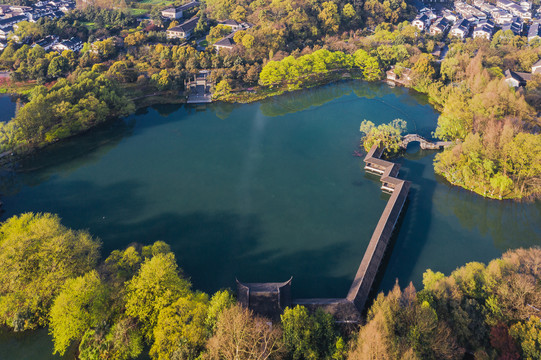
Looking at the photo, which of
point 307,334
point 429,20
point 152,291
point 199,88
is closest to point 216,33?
point 199,88

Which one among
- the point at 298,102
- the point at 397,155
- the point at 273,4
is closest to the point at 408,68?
the point at 298,102

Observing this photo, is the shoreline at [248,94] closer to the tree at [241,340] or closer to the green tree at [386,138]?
the green tree at [386,138]

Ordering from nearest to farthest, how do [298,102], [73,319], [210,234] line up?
1. [73,319]
2. [210,234]
3. [298,102]

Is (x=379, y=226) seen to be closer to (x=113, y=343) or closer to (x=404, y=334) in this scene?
(x=404, y=334)

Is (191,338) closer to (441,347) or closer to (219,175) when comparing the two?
(441,347)

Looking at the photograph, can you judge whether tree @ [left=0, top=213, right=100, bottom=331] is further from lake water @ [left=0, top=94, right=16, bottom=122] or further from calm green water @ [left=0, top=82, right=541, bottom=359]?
lake water @ [left=0, top=94, right=16, bottom=122]

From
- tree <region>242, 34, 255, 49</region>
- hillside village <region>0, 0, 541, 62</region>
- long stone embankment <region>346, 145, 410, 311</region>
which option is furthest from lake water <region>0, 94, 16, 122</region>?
long stone embankment <region>346, 145, 410, 311</region>
